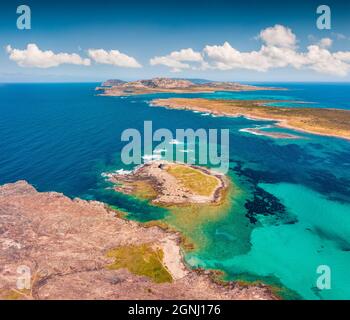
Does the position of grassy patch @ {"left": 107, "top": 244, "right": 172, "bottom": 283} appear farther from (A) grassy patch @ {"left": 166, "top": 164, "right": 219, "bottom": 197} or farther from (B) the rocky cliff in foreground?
(A) grassy patch @ {"left": 166, "top": 164, "right": 219, "bottom": 197}

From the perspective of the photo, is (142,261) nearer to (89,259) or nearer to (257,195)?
(89,259)

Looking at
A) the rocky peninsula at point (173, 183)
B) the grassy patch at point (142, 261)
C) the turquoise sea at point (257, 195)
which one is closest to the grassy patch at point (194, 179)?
the rocky peninsula at point (173, 183)

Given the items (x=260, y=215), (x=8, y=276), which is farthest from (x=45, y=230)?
(x=260, y=215)

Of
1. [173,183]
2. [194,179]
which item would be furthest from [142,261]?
[194,179]

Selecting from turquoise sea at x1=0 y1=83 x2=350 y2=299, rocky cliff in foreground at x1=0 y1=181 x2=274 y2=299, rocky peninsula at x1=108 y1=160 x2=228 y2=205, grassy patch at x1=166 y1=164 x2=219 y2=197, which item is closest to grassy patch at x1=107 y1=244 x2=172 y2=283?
rocky cliff in foreground at x1=0 y1=181 x2=274 y2=299

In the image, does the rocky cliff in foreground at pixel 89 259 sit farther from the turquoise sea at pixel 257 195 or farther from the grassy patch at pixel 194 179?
the grassy patch at pixel 194 179

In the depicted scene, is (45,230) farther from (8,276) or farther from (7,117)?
(7,117)
